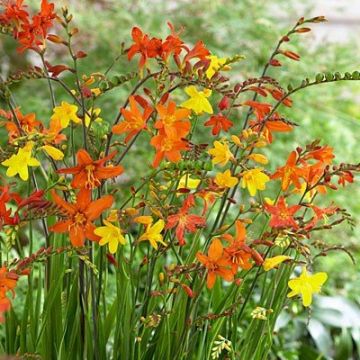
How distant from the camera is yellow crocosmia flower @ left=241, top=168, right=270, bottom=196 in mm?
867

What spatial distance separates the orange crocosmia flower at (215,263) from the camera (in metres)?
0.84

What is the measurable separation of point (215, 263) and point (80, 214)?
14 cm

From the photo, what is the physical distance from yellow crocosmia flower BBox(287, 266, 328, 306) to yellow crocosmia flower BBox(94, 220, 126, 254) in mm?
187

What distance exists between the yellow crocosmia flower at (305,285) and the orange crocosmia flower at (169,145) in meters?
0.20

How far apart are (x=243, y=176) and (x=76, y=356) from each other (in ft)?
0.95

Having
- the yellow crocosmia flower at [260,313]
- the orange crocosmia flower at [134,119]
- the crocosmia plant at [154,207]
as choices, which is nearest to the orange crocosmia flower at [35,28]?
the crocosmia plant at [154,207]

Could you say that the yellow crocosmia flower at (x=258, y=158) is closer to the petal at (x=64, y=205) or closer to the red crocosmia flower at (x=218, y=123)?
the red crocosmia flower at (x=218, y=123)

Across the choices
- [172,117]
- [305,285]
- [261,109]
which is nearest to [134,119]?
[172,117]

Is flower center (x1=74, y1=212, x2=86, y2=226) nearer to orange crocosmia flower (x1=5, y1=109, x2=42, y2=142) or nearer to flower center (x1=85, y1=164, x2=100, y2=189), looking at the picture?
flower center (x1=85, y1=164, x2=100, y2=189)

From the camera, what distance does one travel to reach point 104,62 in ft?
7.76

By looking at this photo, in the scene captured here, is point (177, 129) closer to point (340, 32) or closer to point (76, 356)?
point (76, 356)

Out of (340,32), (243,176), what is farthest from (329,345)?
(340,32)

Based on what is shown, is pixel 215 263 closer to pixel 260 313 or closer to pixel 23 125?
pixel 260 313

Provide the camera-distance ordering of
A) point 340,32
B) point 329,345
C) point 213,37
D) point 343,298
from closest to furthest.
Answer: point 329,345
point 343,298
point 213,37
point 340,32
